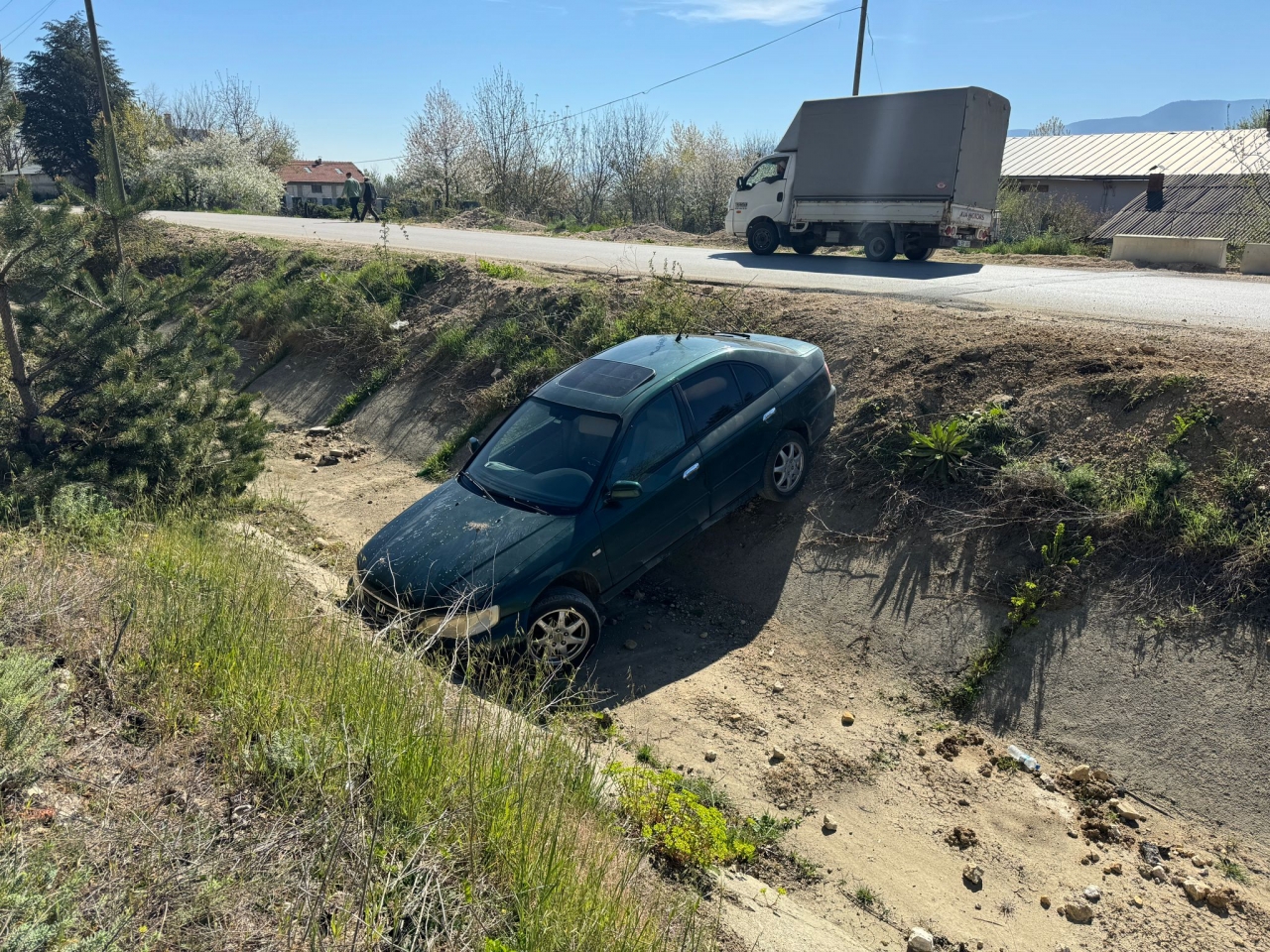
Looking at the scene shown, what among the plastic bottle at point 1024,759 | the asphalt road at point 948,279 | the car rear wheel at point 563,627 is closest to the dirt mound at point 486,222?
the asphalt road at point 948,279

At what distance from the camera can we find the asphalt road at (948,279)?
10.2 meters

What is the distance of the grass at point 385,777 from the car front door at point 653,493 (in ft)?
6.52

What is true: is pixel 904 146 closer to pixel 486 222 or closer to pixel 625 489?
pixel 625 489

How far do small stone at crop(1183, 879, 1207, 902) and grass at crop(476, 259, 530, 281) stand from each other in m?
11.7

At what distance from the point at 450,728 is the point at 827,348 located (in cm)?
660

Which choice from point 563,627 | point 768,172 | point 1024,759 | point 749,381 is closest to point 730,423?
point 749,381

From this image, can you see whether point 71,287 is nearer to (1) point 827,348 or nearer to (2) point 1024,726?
(1) point 827,348

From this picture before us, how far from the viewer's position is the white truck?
17.6m

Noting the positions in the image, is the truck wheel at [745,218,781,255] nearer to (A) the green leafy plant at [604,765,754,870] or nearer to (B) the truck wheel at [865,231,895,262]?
(B) the truck wheel at [865,231,895,262]

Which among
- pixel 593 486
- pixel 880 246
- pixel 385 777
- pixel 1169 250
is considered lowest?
pixel 385 777

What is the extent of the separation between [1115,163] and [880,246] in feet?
79.7

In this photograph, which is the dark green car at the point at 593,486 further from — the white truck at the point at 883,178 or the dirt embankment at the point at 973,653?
the white truck at the point at 883,178

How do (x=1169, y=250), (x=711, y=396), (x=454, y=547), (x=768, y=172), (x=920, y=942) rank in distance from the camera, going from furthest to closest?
(x=768, y=172) < (x=1169, y=250) < (x=711, y=396) < (x=454, y=547) < (x=920, y=942)

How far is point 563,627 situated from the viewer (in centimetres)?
589
